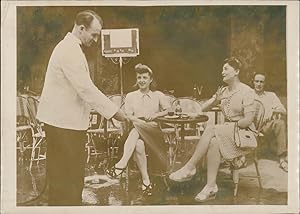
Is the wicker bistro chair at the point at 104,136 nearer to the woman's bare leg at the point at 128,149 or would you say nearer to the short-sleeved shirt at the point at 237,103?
the woman's bare leg at the point at 128,149

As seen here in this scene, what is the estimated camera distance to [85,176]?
4.76ft

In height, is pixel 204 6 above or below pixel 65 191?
above

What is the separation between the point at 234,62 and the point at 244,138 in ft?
0.73

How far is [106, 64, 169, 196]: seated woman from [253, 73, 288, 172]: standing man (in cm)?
28

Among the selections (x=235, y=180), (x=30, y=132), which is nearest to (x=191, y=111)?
(x=235, y=180)

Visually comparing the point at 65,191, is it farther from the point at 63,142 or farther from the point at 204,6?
the point at 204,6

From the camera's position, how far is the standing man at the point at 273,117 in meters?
1.47

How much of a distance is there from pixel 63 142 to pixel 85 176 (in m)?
0.12

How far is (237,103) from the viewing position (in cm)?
147

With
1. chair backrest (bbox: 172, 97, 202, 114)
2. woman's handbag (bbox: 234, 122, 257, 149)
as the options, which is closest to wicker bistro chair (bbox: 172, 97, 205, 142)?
chair backrest (bbox: 172, 97, 202, 114)

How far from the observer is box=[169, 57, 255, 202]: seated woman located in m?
1.46

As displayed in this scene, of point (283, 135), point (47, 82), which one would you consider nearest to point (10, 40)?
point (47, 82)

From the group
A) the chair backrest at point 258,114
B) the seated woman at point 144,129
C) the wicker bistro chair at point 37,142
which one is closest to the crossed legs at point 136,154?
the seated woman at point 144,129

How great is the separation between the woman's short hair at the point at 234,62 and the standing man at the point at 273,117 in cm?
6
